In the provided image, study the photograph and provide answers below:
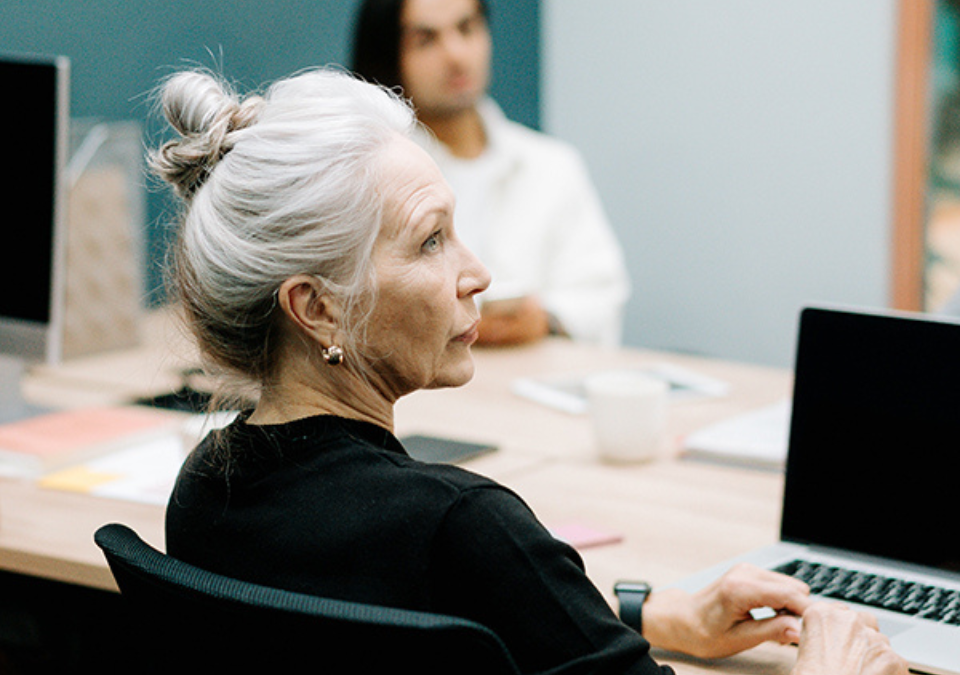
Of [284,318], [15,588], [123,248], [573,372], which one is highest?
[284,318]

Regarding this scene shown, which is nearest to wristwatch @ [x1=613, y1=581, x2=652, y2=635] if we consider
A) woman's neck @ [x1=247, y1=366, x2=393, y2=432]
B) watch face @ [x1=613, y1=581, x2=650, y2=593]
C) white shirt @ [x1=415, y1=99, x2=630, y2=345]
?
watch face @ [x1=613, y1=581, x2=650, y2=593]

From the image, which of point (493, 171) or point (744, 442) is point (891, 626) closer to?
point (744, 442)

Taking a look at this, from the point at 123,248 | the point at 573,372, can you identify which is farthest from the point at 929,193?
the point at 123,248

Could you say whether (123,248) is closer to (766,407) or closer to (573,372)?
(573,372)

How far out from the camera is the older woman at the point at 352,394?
0.87m

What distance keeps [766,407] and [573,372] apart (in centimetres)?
39

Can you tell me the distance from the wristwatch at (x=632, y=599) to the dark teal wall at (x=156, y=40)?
1.43m

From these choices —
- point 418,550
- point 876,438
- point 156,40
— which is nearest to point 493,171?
point 156,40

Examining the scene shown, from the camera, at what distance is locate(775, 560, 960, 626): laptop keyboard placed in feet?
3.73

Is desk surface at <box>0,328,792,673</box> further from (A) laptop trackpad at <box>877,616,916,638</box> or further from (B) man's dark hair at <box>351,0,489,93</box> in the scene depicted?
(B) man's dark hair at <box>351,0,489,93</box>

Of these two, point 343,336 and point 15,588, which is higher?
point 343,336

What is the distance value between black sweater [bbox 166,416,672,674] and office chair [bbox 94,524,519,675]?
0.09 metres

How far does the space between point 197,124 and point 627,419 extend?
2.86ft

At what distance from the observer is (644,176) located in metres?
4.01
